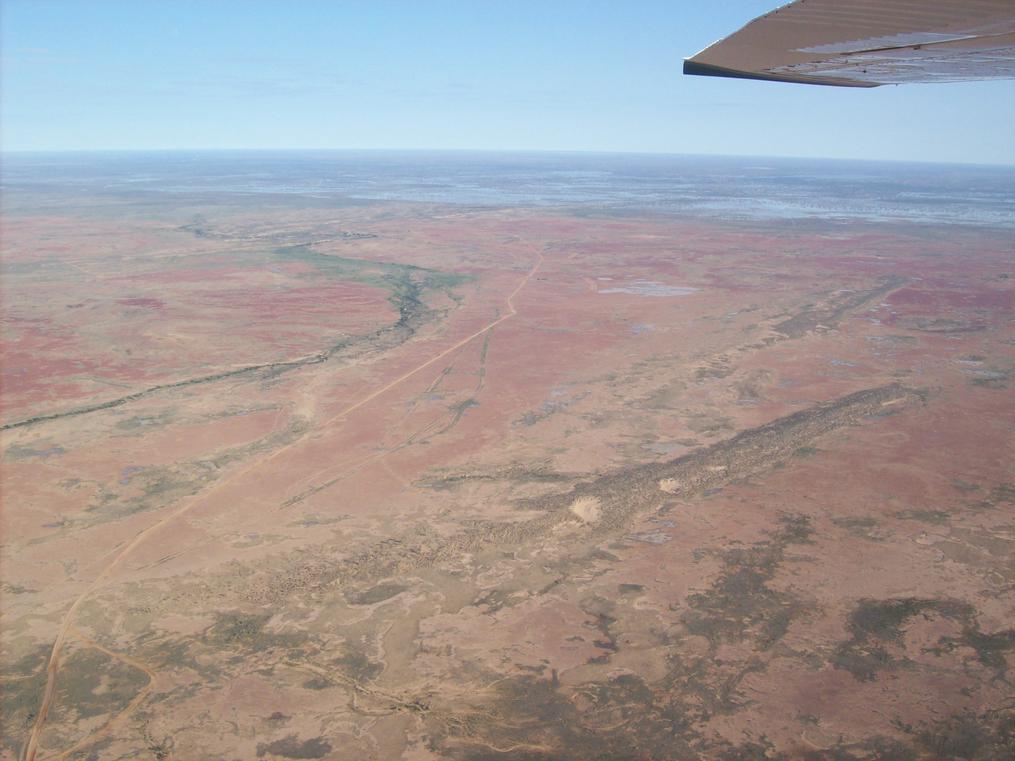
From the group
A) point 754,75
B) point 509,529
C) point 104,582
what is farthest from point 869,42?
point 104,582

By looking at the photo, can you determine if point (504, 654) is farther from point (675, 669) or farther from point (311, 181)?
point (311, 181)

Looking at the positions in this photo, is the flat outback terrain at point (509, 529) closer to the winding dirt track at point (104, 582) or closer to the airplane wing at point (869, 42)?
the winding dirt track at point (104, 582)

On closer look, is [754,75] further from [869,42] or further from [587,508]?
[587,508]

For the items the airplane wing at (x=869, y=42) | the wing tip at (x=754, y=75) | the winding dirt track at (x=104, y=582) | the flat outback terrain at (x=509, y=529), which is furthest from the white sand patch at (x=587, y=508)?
the airplane wing at (x=869, y=42)

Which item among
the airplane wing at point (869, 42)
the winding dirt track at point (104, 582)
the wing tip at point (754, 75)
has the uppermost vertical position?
the wing tip at point (754, 75)

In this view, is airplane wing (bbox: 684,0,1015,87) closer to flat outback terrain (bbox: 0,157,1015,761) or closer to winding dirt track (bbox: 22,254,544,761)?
flat outback terrain (bbox: 0,157,1015,761)

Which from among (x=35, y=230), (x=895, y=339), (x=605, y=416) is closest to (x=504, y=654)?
(x=605, y=416)
